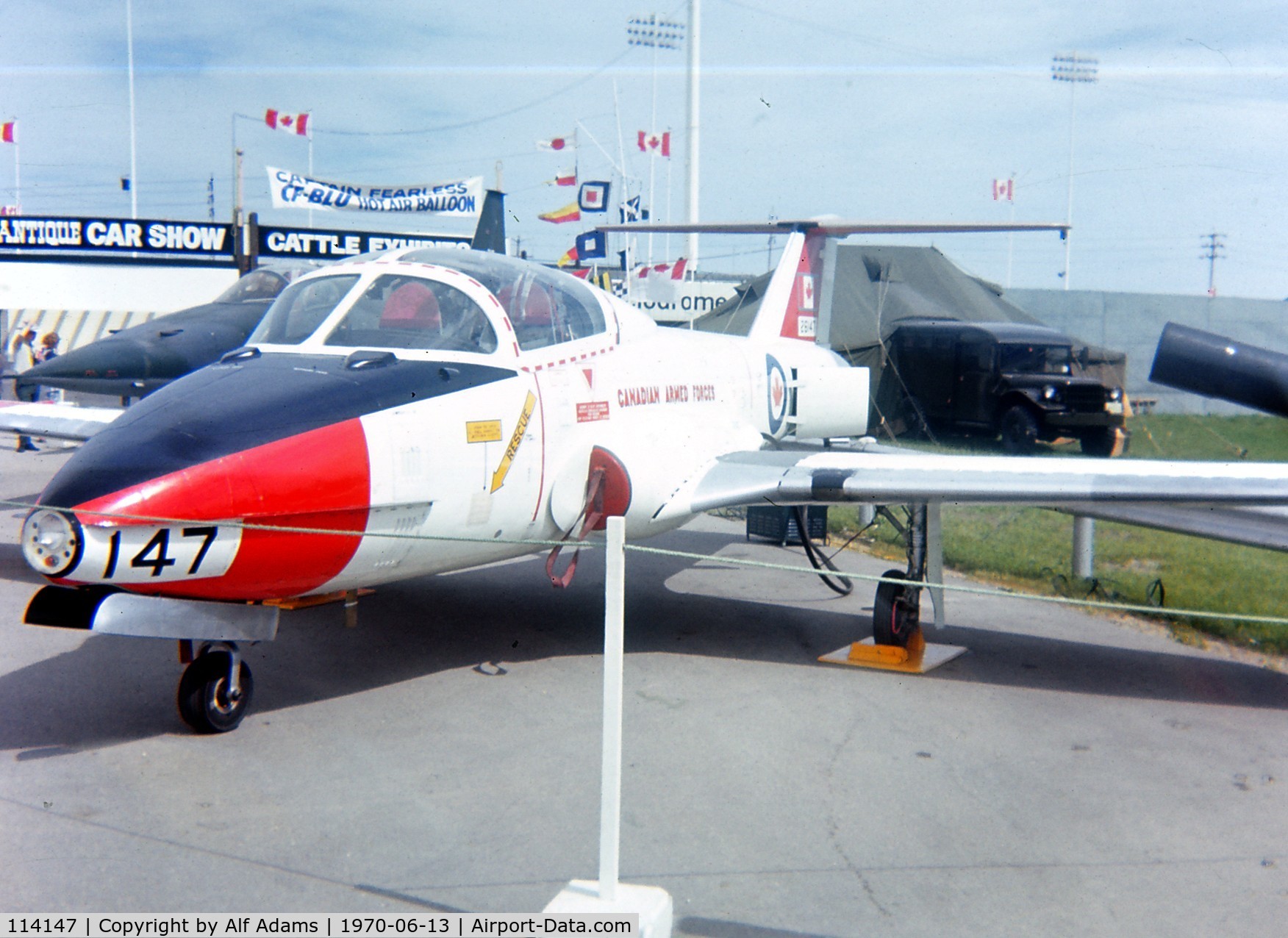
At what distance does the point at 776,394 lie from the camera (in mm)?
9266

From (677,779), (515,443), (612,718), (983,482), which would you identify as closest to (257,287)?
(515,443)

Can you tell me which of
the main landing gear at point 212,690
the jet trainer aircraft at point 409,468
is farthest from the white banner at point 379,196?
the main landing gear at point 212,690

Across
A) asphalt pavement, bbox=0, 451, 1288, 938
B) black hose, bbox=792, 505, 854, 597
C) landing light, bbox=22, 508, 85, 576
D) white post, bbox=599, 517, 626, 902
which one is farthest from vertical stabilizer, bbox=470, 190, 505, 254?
white post, bbox=599, 517, 626, 902

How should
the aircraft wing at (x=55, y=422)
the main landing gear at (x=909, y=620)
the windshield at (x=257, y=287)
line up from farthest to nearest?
1. the windshield at (x=257, y=287)
2. the aircraft wing at (x=55, y=422)
3. the main landing gear at (x=909, y=620)

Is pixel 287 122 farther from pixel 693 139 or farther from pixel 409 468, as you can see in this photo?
pixel 409 468

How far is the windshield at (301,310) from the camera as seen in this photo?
5.54 meters

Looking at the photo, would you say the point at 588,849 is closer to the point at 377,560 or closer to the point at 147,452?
the point at 377,560

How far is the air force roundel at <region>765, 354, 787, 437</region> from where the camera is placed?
30.1 feet

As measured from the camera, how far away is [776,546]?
11328 millimetres

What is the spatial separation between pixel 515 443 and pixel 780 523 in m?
5.87

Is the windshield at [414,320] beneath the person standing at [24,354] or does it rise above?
above

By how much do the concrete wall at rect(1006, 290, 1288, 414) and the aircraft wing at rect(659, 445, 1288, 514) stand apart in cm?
1928

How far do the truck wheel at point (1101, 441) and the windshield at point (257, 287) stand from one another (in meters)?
14.6

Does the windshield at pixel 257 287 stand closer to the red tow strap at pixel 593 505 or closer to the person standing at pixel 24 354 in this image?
the person standing at pixel 24 354
